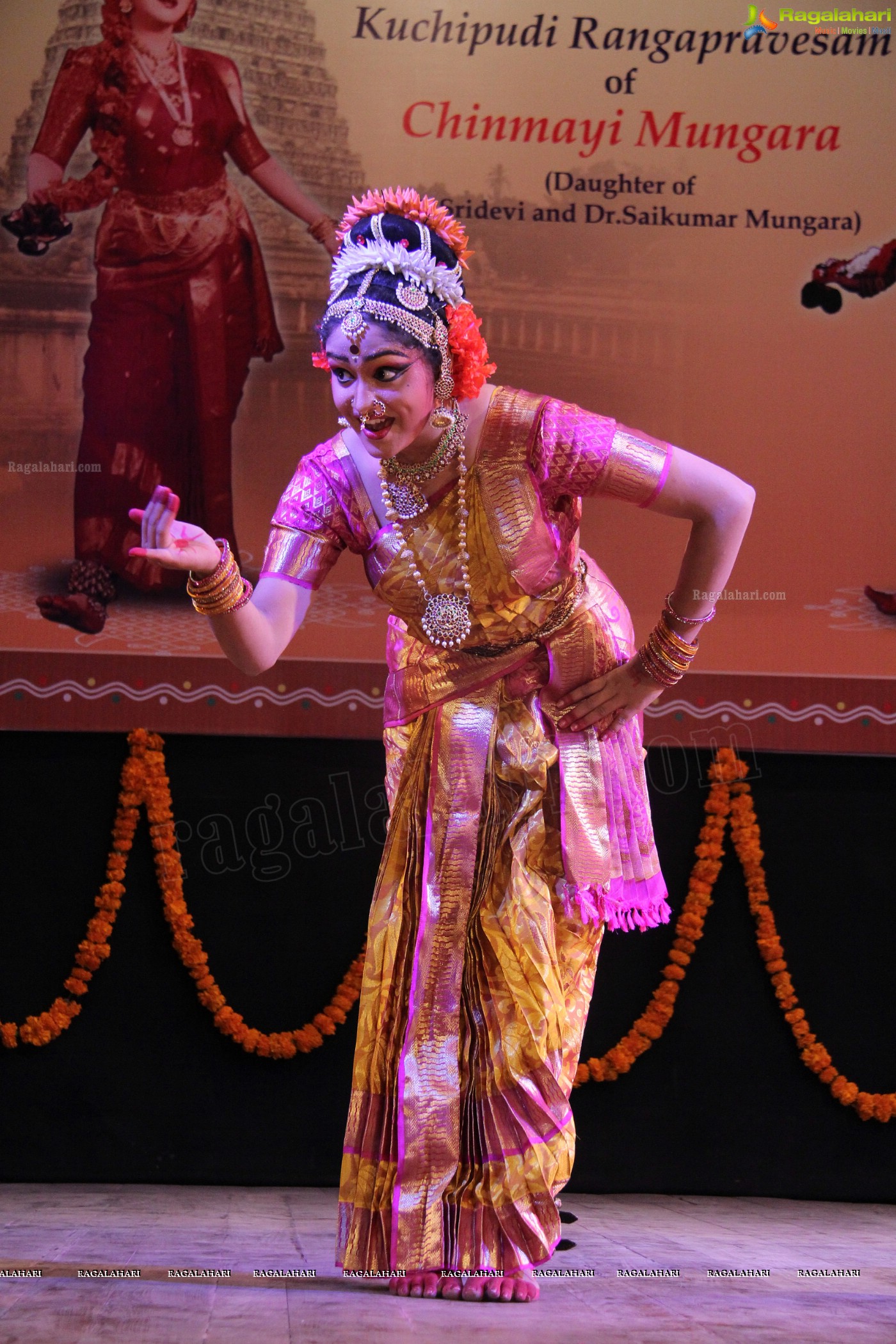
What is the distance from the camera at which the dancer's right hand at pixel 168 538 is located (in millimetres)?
1888

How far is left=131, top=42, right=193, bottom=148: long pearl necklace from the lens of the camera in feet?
12.2

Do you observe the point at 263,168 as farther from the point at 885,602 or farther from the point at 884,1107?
the point at 884,1107

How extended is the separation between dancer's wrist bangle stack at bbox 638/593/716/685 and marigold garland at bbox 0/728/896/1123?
1.44 metres

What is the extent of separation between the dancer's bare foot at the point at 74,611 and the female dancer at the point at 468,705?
1466 mm

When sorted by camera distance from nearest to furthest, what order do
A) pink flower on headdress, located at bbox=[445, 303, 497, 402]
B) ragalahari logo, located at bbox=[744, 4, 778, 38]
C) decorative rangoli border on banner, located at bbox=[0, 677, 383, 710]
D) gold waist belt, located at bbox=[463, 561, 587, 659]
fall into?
pink flower on headdress, located at bbox=[445, 303, 497, 402] < gold waist belt, located at bbox=[463, 561, 587, 659] < decorative rangoli border on banner, located at bbox=[0, 677, 383, 710] < ragalahari logo, located at bbox=[744, 4, 778, 38]

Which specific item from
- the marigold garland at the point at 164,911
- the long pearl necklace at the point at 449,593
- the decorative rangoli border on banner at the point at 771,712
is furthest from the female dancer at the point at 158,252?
the long pearl necklace at the point at 449,593

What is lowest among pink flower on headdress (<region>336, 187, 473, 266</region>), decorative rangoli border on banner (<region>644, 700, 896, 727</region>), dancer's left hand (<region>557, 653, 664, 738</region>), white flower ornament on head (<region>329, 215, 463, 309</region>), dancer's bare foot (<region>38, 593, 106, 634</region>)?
dancer's left hand (<region>557, 653, 664, 738</region>)

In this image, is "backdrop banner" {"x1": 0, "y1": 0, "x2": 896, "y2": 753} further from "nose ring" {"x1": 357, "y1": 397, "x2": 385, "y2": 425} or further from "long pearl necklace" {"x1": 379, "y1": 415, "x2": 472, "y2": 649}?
"nose ring" {"x1": 357, "y1": 397, "x2": 385, "y2": 425}

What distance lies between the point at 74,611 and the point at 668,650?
192cm

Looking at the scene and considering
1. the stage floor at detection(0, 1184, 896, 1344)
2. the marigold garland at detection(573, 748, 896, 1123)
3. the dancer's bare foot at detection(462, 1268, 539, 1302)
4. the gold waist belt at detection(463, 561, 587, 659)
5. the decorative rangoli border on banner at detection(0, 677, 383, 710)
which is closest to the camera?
the stage floor at detection(0, 1184, 896, 1344)

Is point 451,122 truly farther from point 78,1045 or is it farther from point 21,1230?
point 21,1230

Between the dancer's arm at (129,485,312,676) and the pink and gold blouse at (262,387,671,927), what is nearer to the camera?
the dancer's arm at (129,485,312,676)

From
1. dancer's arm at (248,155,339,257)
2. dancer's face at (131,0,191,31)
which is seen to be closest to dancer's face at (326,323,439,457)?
dancer's arm at (248,155,339,257)

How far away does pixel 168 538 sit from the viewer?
75.1 inches
